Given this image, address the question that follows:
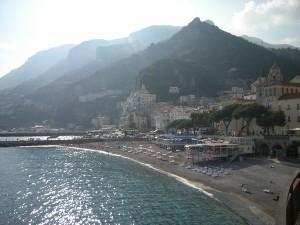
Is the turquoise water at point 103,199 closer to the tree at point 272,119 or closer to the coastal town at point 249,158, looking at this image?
the coastal town at point 249,158

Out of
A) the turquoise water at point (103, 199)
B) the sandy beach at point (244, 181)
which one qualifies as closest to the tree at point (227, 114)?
the sandy beach at point (244, 181)

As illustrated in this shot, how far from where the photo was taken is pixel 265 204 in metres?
46.0

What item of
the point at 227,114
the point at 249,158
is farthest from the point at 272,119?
the point at 227,114

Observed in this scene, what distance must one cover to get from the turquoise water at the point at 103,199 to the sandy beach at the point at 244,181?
2214mm

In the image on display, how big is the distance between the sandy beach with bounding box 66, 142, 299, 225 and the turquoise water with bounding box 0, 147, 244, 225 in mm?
2214

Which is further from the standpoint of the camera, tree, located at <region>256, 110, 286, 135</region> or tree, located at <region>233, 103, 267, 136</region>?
tree, located at <region>233, 103, 267, 136</region>

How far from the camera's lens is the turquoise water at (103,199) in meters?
43.9

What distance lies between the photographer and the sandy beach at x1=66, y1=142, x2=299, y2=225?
147ft

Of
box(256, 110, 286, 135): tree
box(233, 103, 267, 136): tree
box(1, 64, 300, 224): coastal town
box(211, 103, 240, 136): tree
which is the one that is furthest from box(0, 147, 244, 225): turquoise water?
box(211, 103, 240, 136): tree

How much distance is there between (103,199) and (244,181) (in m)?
20.6

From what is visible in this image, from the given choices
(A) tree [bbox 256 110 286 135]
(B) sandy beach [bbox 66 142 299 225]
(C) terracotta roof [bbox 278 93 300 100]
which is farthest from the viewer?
(C) terracotta roof [bbox 278 93 300 100]

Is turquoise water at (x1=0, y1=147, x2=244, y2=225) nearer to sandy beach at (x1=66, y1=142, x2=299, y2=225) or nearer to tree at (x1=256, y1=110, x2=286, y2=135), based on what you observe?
sandy beach at (x1=66, y1=142, x2=299, y2=225)

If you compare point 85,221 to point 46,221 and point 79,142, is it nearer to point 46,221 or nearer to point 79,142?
point 46,221

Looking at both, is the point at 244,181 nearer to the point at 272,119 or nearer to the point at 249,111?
the point at 272,119
